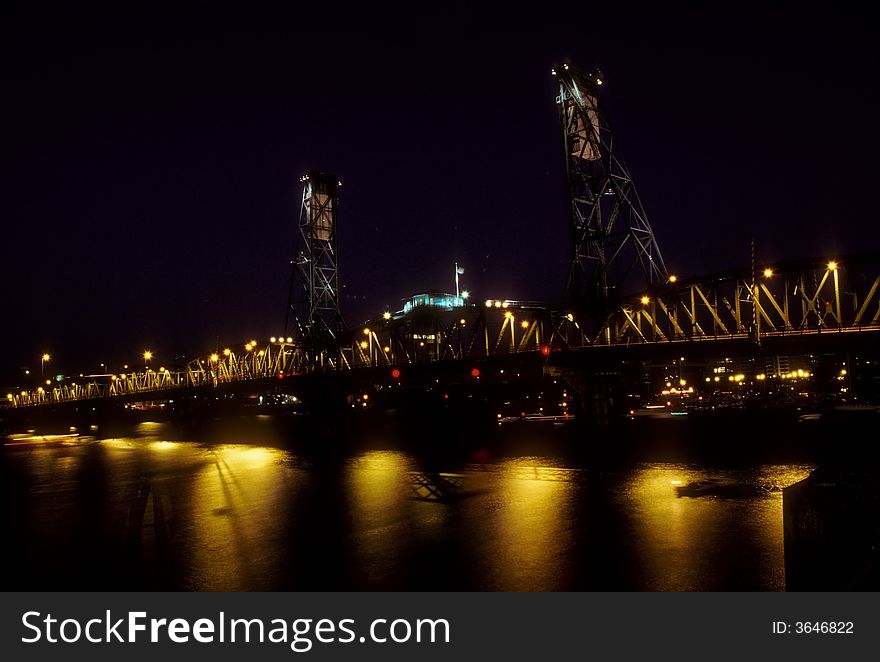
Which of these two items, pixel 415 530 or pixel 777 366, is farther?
pixel 777 366

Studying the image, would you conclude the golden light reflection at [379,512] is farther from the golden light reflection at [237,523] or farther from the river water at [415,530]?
the golden light reflection at [237,523]

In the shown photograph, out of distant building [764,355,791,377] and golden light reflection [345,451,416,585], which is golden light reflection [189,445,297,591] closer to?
golden light reflection [345,451,416,585]

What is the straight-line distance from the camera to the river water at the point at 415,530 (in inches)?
368

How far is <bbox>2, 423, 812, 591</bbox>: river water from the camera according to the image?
9.36m

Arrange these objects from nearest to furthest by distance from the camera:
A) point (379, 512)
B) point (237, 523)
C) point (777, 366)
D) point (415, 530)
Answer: point (415, 530), point (237, 523), point (379, 512), point (777, 366)

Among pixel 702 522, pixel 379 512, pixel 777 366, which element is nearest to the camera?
pixel 702 522

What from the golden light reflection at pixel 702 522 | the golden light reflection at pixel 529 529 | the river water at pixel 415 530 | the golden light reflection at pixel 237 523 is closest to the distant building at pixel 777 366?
the golden light reflection at pixel 702 522

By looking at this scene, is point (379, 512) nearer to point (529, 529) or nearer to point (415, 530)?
point (415, 530)

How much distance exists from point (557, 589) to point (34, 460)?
37.5 meters

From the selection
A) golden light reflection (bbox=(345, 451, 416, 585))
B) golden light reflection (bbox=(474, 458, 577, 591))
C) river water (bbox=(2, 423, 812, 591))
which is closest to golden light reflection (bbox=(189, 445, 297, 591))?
river water (bbox=(2, 423, 812, 591))

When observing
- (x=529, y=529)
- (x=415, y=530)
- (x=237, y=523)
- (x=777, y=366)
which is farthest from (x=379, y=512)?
(x=777, y=366)

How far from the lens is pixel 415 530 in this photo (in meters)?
12.6

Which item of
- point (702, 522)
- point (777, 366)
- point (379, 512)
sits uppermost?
point (702, 522)

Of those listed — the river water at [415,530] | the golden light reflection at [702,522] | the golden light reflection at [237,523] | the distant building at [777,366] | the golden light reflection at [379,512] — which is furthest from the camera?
the distant building at [777,366]
